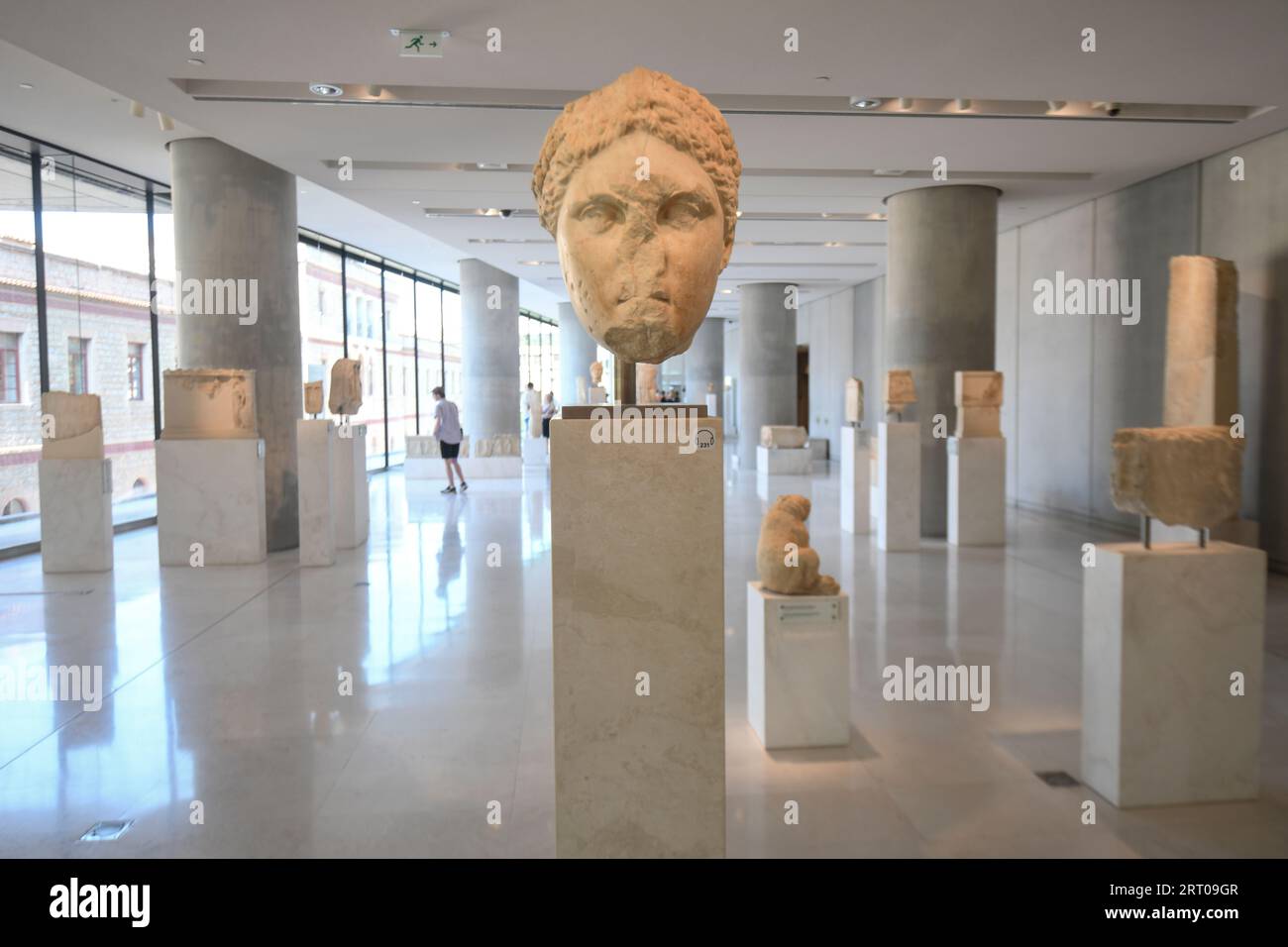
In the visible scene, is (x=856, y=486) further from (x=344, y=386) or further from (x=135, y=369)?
(x=135, y=369)

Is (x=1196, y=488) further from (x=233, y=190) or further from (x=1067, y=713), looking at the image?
(x=233, y=190)

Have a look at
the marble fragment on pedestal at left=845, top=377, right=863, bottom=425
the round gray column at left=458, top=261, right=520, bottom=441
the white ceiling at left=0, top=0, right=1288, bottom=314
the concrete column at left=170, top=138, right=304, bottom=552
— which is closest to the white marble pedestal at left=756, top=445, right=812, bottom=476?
the marble fragment on pedestal at left=845, top=377, right=863, bottom=425

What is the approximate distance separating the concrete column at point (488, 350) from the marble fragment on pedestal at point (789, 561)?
17.7 meters

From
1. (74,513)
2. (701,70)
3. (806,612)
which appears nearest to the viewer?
(806,612)

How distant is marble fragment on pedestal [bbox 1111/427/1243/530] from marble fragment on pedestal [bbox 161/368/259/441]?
8.96 metres

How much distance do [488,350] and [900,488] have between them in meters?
14.0

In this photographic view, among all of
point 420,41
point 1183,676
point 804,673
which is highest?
point 420,41

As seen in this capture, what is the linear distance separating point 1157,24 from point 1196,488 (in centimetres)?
389

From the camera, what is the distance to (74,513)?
962 centimetres

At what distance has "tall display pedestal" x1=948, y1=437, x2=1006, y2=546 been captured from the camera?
11016 mm

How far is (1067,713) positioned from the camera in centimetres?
529

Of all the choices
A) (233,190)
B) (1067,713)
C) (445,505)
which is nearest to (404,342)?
(445,505)

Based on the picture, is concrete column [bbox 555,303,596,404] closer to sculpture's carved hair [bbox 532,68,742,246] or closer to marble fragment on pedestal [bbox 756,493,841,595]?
marble fragment on pedestal [bbox 756,493,841,595]

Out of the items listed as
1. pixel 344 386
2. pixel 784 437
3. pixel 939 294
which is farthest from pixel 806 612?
pixel 784 437
